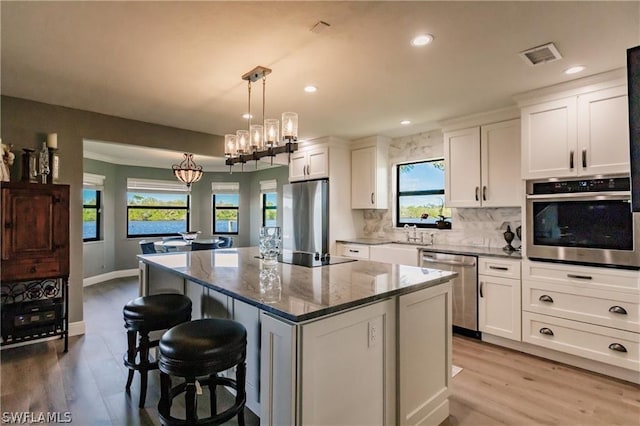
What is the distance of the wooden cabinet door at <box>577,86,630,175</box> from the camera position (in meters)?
2.67

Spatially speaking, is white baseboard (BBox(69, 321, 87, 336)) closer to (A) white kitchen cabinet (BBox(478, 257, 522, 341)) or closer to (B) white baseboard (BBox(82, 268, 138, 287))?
(B) white baseboard (BBox(82, 268, 138, 287))

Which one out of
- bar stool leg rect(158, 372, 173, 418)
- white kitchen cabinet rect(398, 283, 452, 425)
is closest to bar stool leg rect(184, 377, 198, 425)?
bar stool leg rect(158, 372, 173, 418)

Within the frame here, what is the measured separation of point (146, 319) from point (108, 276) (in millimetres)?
5613

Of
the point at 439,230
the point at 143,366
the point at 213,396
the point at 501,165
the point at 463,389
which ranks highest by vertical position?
the point at 501,165

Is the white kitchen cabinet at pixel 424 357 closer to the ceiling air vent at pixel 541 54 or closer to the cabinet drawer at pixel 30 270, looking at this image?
the ceiling air vent at pixel 541 54

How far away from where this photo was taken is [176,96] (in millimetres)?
3223

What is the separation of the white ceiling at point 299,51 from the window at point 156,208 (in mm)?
4233

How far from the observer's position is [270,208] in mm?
8164

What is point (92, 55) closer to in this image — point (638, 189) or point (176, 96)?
point (176, 96)

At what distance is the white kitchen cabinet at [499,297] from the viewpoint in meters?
3.22

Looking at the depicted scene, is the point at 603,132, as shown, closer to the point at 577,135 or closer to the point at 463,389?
the point at 577,135

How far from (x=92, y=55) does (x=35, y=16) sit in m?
0.47

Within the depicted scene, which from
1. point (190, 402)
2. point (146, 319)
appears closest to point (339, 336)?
point (190, 402)

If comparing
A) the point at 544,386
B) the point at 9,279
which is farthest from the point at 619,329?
the point at 9,279
